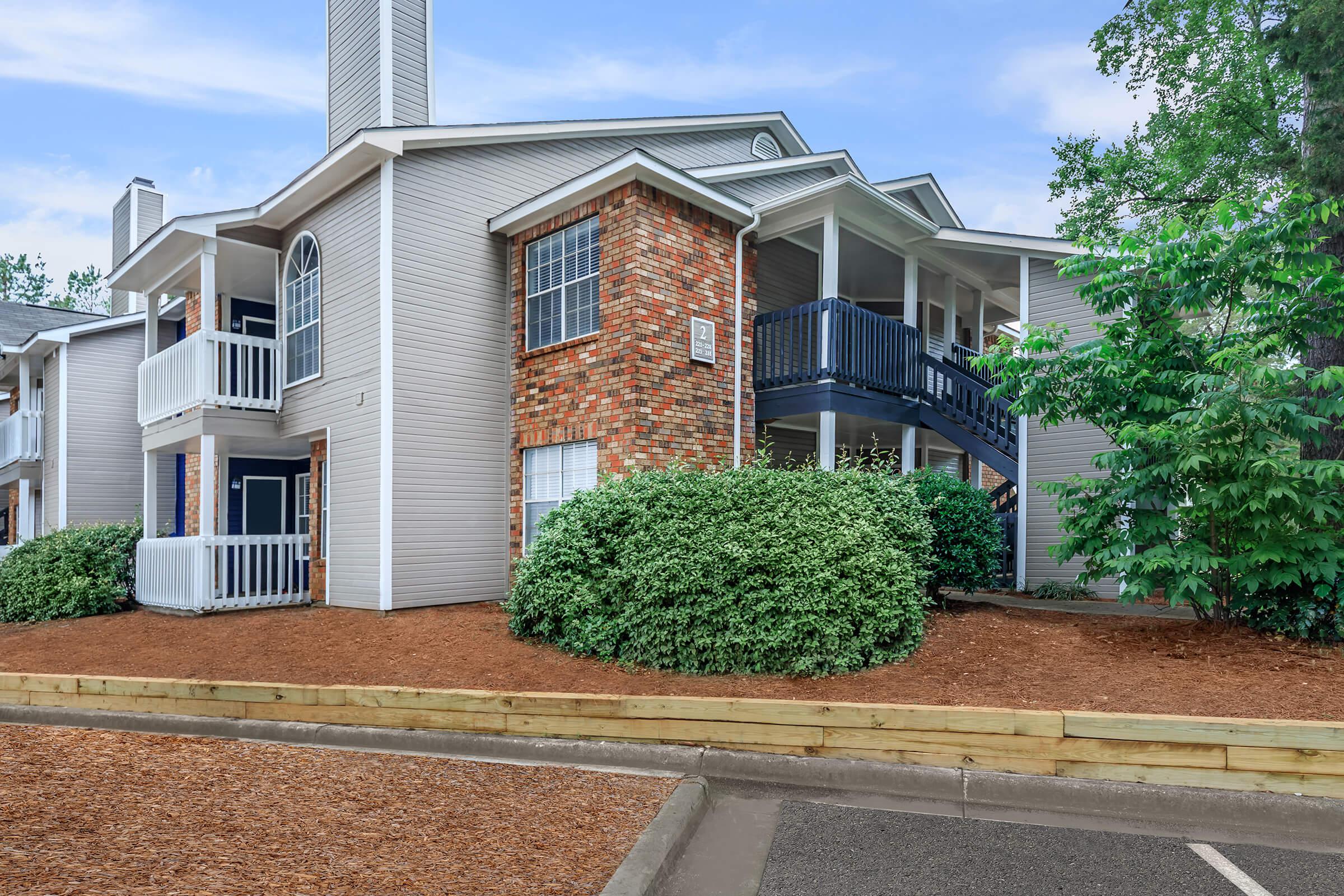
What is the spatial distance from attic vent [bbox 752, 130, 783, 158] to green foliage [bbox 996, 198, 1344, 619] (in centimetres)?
927

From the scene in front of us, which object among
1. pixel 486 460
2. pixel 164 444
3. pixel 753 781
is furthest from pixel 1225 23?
pixel 164 444

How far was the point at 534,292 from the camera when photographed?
39.9 ft

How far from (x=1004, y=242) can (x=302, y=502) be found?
13.1 m

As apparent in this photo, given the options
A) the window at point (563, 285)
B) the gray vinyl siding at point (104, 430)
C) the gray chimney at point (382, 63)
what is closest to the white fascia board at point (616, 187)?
the window at point (563, 285)

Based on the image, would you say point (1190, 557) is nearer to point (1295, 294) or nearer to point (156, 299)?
point (1295, 294)

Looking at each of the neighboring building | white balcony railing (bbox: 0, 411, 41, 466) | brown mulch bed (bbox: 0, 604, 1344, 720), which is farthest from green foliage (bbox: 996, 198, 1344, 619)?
white balcony railing (bbox: 0, 411, 41, 466)

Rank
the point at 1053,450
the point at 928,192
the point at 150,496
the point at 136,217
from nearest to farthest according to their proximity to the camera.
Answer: the point at 1053,450
the point at 150,496
the point at 928,192
the point at 136,217

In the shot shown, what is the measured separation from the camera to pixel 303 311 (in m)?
13.1

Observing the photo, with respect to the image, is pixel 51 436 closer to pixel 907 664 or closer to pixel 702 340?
pixel 702 340

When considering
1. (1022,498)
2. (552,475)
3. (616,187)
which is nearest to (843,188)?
(616,187)

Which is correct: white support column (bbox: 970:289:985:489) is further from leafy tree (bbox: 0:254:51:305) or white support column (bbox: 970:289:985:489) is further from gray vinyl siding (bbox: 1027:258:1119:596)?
leafy tree (bbox: 0:254:51:305)

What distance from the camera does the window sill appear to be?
1112 centimetres

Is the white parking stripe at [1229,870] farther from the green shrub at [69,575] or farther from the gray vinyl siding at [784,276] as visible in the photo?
the green shrub at [69,575]

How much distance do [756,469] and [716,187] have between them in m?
5.96
